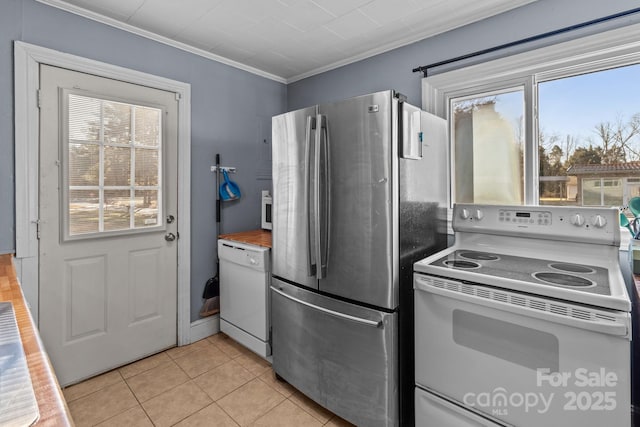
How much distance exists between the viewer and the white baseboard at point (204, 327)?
276 centimetres

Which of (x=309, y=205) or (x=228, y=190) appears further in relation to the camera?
(x=228, y=190)

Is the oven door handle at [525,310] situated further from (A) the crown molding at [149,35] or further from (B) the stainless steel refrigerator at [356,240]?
(A) the crown molding at [149,35]

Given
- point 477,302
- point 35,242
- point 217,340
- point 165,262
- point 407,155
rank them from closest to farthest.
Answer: point 477,302
point 407,155
point 35,242
point 165,262
point 217,340

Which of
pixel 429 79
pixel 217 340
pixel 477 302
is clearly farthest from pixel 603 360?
pixel 217 340

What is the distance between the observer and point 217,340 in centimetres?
281

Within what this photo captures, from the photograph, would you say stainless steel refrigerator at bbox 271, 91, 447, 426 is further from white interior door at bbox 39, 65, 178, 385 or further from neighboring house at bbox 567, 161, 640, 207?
white interior door at bbox 39, 65, 178, 385

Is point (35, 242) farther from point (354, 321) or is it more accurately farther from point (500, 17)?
point (500, 17)

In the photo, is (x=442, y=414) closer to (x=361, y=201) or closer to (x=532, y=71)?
(x=361, y=201)

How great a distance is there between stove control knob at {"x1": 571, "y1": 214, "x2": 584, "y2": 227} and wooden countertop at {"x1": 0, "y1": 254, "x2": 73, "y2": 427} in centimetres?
200

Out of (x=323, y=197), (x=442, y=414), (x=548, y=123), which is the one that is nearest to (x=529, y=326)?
(x=442, y=414)

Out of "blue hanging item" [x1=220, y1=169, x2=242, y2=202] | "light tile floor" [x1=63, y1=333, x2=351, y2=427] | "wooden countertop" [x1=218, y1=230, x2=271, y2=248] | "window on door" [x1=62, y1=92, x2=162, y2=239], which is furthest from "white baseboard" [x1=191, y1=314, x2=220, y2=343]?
"blue hanging item" [x1=220, y1=169, x2=242, y2=202]

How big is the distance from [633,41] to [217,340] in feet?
11.3

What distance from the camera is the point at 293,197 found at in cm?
195

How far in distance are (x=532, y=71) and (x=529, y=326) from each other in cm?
159
